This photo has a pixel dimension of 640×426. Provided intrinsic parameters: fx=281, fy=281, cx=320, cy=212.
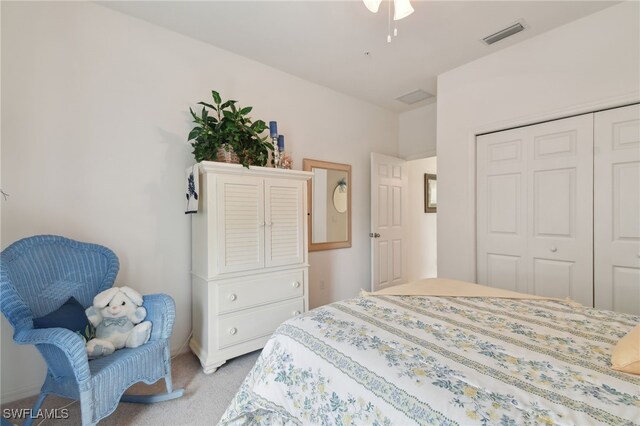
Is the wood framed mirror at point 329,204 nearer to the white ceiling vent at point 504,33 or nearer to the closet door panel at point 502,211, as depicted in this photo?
the closet door panel at point 502,211

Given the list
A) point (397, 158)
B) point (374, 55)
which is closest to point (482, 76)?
point (374, 55)

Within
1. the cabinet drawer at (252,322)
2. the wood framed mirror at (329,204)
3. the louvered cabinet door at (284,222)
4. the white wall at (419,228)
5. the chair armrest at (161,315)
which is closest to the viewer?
the chair armrest at (161,315)

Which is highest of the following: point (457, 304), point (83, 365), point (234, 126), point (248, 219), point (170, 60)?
point (170, 60)

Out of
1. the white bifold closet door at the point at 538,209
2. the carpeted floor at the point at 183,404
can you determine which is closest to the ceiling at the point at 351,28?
the white bifold closet door at the point at 538,209

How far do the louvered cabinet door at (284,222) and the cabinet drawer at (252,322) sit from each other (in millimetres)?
368

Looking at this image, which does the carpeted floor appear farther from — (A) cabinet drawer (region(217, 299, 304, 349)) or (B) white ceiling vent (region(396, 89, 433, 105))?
(B) white ceiling vent (region(396, 89, 433, 105))

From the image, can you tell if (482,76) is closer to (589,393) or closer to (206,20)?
(206,20)

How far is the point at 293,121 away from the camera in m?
3.08

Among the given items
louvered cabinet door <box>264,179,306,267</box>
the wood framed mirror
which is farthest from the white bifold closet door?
louvered cabinet door <box>264,179,306,267</box>

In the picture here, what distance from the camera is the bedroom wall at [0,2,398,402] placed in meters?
1.78

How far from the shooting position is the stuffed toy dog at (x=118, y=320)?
1.64 m

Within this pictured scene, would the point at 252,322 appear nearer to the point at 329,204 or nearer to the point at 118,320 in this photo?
the point at 118,320

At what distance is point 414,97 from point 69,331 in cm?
384

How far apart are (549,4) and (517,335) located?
7.75 feet
